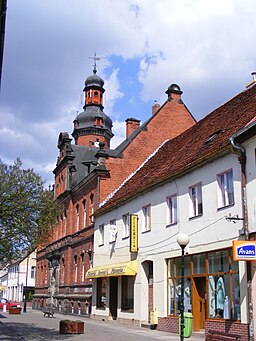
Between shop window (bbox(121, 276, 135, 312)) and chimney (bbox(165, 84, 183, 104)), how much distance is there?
14.9 meters

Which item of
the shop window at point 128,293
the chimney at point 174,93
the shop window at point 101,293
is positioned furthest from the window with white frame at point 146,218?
the chimney at point 174,93

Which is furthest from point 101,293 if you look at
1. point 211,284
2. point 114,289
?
point 211,284

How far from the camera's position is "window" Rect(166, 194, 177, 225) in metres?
→ 22.4

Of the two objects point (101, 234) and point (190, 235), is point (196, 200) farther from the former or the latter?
point (101, 234)

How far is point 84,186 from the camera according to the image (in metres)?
37.7

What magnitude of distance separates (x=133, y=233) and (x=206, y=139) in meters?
6.53

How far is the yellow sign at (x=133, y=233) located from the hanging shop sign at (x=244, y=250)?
10536 millimetres

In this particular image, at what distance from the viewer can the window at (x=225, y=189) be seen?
59.9ft

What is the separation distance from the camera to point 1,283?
98.9 meters

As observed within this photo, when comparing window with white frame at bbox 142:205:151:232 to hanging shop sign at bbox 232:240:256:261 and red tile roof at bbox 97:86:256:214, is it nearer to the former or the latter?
red tile roof at bbox 97:86:256:214

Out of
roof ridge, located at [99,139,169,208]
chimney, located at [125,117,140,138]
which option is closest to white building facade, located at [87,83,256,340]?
roof ridge, located at [99,139,169,208]

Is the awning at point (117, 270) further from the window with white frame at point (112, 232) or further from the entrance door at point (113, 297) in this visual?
the window with white frame at point (112, 232)

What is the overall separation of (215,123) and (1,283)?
84211mm

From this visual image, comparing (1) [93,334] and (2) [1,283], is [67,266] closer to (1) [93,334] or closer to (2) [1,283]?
(1) [93,334]
